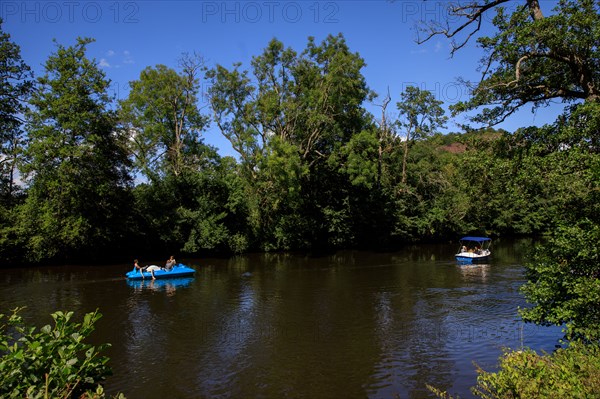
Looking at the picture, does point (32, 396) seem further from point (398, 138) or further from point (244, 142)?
point (398, 138)

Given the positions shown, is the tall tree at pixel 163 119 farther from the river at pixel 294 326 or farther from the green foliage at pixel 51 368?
the green foliage at pixel 51 368

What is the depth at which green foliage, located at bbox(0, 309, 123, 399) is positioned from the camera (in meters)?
4.09

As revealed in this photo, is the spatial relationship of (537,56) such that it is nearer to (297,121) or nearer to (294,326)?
(294,326)

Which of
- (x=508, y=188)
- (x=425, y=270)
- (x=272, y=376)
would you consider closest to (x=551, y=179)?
(x=508, y=188)

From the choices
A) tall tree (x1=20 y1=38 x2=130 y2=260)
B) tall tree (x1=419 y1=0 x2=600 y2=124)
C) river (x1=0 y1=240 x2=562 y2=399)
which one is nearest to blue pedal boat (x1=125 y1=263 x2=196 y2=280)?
river (x1=0 y1=240 x2=562 y2=399)

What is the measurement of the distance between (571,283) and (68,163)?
3059 centimetres

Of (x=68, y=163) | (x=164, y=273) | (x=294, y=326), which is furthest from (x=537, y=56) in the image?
(x=68, y=163)

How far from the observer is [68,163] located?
97.8 ft

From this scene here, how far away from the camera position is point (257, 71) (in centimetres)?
3984

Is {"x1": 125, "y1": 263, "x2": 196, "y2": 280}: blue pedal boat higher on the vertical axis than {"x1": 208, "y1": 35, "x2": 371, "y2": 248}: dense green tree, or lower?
lower

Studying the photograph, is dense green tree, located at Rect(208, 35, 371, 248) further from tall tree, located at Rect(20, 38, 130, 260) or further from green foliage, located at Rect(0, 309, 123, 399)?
green foliage, located at Rect(0, 309, 123, 399)

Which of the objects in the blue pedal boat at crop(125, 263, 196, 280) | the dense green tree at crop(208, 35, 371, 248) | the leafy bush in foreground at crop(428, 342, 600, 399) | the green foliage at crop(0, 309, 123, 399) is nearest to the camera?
the green foliage at crop(0, 309, 123, 399)

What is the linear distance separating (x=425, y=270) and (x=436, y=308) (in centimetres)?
1081

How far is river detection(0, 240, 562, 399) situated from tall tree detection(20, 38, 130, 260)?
108 inches
